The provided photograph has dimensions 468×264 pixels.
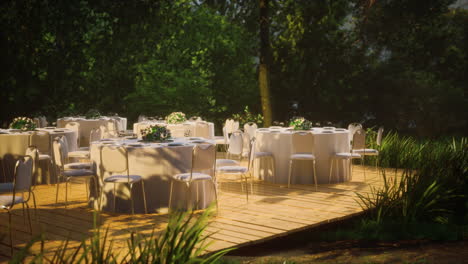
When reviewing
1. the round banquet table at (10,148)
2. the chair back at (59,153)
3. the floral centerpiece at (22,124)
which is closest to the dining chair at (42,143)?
the round banquet table at (10,148)

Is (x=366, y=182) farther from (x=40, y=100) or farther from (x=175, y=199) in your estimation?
(x=40, y=100)

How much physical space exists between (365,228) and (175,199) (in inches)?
97.2

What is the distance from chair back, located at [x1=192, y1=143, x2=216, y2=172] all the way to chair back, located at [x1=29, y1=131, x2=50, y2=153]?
3585mm

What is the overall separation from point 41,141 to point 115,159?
309 cm

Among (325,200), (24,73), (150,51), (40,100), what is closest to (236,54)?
(150,51)

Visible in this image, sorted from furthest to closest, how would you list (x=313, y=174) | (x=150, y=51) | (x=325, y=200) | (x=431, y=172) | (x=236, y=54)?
(x=236, y=54) → (x=150, y=51) → (x=313, y=174) → (x=325, y=200) → (x=431, y=172)

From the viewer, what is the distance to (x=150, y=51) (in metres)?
19.6

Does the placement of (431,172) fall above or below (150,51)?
below

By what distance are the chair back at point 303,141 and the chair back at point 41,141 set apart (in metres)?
4.16

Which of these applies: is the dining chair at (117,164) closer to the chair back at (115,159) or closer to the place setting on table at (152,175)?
the chair back at (115,159)

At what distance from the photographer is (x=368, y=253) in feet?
19.4

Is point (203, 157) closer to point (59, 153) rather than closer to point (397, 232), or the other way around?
point (59, 153)

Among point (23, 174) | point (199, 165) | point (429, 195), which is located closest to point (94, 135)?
point (199, 165)

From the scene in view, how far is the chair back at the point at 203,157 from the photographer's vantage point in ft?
22.2
